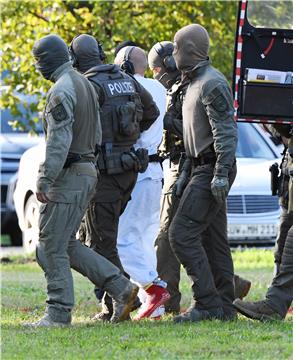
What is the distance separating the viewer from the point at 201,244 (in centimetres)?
951

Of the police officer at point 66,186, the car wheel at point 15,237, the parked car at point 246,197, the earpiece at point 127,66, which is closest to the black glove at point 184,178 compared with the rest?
the police officer at point 66,186

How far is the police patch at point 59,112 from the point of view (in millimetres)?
9016

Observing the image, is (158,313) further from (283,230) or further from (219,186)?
(219,186)

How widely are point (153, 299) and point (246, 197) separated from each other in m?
7.08

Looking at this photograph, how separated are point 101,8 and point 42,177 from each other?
8.13 metres

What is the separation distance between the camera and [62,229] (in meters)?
9.20

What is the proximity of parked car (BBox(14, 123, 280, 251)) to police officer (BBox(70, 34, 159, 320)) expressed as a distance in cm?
666

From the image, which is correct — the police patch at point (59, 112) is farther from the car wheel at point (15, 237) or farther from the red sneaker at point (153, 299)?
the car wheel at point (15, 237)

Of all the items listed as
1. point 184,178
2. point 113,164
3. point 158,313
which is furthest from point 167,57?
point 158,313

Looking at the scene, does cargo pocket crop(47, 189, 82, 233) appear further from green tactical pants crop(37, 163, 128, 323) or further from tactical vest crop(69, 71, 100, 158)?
tactical vest crop(69, 71, 100, 158)

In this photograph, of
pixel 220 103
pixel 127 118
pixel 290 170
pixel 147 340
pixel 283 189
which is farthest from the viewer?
pixel 283 189

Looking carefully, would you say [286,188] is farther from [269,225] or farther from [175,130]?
[269,225]

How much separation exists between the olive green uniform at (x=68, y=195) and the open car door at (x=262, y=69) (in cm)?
142

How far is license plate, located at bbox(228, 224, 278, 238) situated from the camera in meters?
16.8
